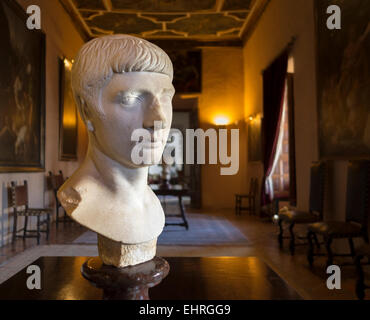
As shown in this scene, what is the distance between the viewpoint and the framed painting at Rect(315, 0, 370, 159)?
12.8ft

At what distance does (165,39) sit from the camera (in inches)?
420

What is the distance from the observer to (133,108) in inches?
58.3

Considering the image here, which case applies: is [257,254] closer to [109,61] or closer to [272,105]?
[109,61]

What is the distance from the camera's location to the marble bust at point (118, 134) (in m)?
1.47

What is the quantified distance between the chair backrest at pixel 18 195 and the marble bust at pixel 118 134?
409 centimetres

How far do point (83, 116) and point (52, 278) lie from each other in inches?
44.3

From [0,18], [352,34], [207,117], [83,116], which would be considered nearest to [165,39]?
[207,117]

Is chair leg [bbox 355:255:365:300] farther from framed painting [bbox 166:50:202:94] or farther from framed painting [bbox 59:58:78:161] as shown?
framed painting [bbox 166:50:202:94]

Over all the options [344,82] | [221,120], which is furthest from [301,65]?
[221,120]

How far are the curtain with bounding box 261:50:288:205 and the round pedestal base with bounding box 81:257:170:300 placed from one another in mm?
5753

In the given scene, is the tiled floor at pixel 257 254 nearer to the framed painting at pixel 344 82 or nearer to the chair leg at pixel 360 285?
the chair leg at pixel 360 285

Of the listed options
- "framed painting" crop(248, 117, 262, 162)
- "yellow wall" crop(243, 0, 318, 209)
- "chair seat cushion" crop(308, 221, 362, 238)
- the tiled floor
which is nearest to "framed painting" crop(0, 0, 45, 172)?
the tiled floor

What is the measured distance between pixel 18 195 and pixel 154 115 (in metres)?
4.66

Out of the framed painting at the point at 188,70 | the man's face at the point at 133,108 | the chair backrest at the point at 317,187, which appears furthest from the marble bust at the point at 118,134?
the framed painting at the point at 188,70
